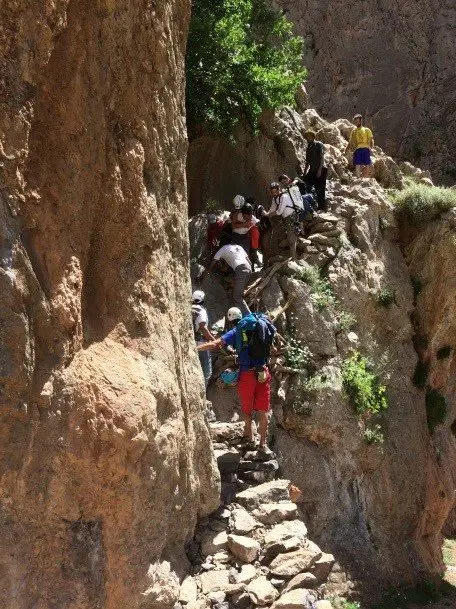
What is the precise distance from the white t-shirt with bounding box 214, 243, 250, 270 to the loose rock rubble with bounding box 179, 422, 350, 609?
145 inches

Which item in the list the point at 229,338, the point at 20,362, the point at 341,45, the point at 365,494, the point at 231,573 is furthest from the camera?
the point at 341,45

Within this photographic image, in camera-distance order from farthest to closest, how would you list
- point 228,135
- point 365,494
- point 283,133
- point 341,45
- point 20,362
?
point 341,45, point 283,133, point 228,135, point 365,494, point 20,362

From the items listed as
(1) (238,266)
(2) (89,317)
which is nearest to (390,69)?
(1) (238,266)

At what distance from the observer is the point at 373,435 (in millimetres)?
12859

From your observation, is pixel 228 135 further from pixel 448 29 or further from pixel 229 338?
pixel 448 29

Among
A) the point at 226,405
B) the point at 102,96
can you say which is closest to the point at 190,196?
the point at 226,405

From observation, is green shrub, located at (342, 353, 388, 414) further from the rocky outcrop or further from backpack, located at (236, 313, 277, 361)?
backpack, located at (236, 313, 277, 361)

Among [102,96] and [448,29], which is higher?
[448,29]

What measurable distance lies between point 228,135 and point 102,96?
8.88 m

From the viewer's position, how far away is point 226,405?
11.1m

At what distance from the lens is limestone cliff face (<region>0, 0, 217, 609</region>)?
16.8 feet

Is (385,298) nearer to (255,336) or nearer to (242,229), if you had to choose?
(242,229)

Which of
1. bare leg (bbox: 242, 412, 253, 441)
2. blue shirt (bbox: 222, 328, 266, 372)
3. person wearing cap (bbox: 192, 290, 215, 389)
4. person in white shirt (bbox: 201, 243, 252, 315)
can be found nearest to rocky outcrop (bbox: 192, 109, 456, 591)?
person in white shirt (bbox: 201, 243, 252, 315)

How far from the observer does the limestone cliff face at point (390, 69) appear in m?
26.4
